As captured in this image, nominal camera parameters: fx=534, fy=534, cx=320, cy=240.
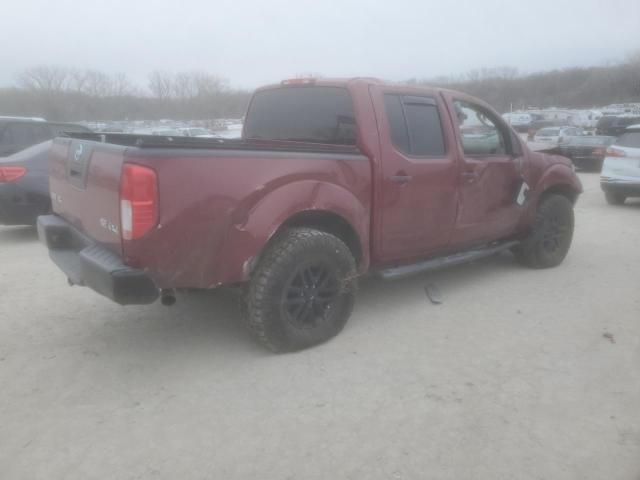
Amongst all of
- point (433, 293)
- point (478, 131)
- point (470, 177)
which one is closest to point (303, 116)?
point (470, 177)

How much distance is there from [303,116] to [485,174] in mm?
1668

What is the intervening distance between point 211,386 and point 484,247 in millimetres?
3035

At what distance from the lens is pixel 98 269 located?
9.68 ft

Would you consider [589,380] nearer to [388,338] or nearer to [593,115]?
[388,338]

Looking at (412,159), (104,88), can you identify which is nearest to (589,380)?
(412,159)

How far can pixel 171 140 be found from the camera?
9.91 feet

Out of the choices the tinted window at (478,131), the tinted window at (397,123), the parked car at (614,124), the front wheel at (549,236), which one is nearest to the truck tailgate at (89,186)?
the tinted window at (397,123)

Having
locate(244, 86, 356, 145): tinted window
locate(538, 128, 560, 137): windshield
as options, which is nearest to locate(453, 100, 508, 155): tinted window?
locate(244, 86, 356, 145): tinted window

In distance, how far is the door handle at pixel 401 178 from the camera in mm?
3904

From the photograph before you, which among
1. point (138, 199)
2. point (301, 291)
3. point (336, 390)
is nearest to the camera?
point (138, 199)

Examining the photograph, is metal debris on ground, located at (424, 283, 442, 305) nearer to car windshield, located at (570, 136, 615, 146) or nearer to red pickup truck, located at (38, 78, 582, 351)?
red pickup truck, located at (38, 78, 582, 351)

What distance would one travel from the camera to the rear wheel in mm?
10133

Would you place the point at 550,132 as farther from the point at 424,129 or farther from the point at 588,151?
the point at 424,129

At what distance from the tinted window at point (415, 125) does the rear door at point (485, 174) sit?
232 millimetres
